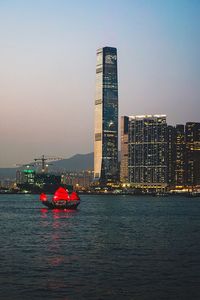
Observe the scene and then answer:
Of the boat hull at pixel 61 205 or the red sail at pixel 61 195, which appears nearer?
the red sail at pixel 61 195

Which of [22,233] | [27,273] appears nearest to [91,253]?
[27,273]

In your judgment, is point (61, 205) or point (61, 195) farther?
point (61, 205)

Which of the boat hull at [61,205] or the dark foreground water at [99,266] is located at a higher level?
the boat hull at [61,205]

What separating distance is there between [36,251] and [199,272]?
56.3ft

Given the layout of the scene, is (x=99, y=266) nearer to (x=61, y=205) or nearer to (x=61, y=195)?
(x=61, y=195)

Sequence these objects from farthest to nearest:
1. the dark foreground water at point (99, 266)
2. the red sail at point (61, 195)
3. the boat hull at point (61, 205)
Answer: the boat hull at point (61, 205), the red sail at point (61, 195), the dark foreground water at point (99, 266)

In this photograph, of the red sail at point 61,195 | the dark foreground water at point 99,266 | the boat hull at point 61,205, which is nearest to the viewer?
the dark foreground water at point 99,266

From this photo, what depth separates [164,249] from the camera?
53.0 meters

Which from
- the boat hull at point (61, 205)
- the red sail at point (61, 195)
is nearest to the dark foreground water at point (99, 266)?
the red sail at point (61, 195)

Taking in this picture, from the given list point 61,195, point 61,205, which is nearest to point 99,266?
point 61,195

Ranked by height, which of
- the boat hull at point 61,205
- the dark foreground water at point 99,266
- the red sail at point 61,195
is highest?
the red sail at point 61,195

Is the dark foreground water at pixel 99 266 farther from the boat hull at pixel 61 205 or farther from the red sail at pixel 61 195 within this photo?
the boat hull at pixel 61 205

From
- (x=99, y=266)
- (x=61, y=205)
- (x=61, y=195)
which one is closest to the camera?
(x=99, y=266)

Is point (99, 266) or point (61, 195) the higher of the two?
point (61, 195)
